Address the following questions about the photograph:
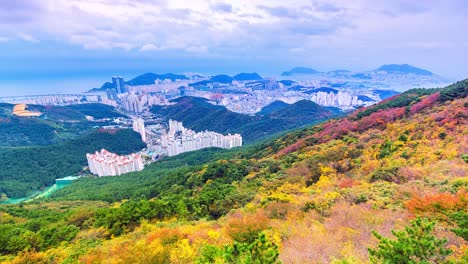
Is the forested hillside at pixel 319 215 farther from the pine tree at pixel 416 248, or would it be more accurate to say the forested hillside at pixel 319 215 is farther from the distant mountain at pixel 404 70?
the distant mountain at pixel 404 70

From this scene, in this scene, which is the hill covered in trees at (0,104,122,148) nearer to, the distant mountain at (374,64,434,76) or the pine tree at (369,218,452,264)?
the pine tree at (369,218,452,264)

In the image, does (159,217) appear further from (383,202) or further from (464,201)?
(464,201)

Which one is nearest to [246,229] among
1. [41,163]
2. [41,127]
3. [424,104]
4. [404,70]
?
[424,104]

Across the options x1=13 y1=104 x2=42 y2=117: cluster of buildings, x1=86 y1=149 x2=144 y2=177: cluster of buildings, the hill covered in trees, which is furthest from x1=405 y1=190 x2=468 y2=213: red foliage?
x1=13 y1=104 x2=42 y2=117: cluster of buildings

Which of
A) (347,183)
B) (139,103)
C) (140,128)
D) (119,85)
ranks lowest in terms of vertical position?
(140,128)

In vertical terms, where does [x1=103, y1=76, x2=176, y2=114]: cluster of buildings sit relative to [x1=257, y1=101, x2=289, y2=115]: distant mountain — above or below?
above

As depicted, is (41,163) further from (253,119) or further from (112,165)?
(253,119)
